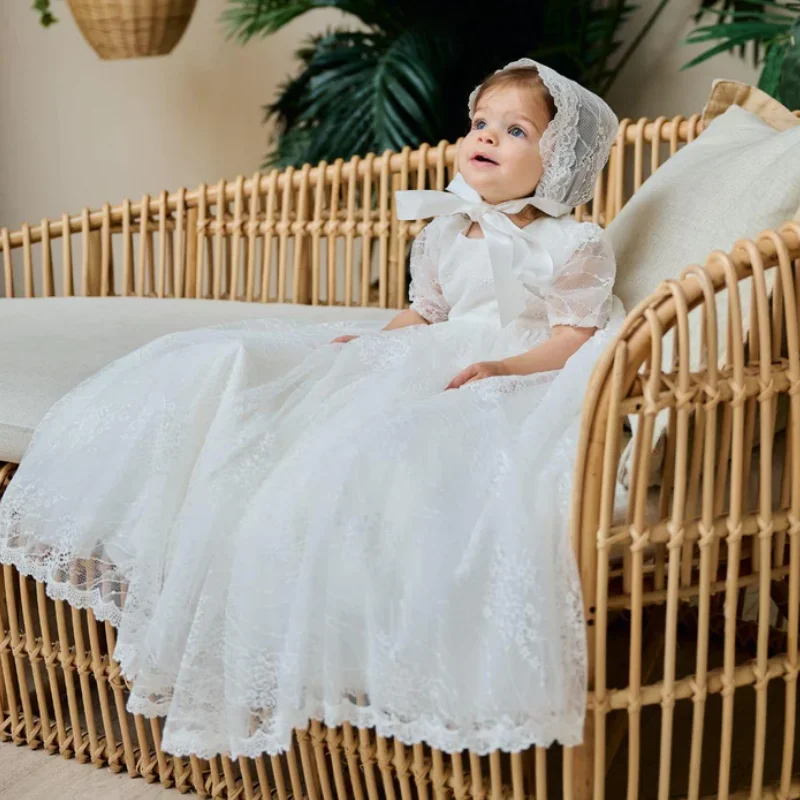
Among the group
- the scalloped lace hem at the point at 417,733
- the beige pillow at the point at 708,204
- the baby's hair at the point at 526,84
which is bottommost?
the scalloped lace hem at the point at 417,733

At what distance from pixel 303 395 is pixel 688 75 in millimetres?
1736

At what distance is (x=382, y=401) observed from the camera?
1130 millimetres

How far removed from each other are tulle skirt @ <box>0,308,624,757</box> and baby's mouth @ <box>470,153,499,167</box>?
25cm

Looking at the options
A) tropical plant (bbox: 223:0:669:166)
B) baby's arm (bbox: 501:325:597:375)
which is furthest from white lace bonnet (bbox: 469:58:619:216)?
tropical plant (bbox: 223:0:669:166)

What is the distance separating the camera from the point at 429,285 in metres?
1.47

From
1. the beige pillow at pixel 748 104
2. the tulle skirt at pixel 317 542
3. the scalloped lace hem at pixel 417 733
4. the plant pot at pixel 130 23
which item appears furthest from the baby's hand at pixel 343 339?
the plant pot at pixel 130 23

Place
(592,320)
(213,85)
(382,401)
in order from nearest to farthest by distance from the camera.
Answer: (382,401) < (592,320) < (213,85)

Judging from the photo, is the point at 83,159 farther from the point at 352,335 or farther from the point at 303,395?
the point at 303,395

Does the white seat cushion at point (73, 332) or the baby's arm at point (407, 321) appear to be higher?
the baby's arm at point (407, 321)

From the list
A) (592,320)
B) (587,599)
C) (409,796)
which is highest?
(592,320)

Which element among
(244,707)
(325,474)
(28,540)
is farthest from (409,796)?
(28,540)

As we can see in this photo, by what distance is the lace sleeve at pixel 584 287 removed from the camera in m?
1.29

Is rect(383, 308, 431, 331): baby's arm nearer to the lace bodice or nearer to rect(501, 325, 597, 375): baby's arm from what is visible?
the lace bodice

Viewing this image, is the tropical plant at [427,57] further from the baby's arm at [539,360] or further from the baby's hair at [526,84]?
the baby's arm at [539,360]
